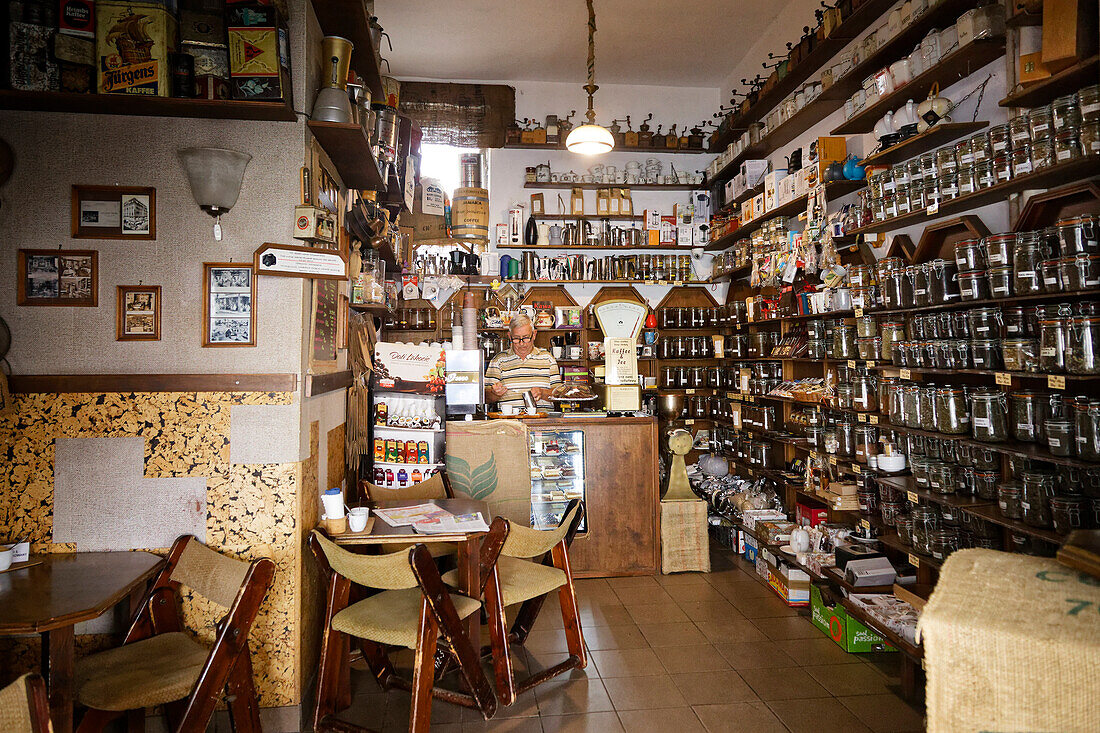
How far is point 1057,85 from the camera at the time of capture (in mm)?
2688

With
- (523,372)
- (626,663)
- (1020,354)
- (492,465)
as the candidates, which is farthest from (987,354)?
(523,372)

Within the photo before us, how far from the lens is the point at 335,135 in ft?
9.82

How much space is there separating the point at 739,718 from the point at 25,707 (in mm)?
2639

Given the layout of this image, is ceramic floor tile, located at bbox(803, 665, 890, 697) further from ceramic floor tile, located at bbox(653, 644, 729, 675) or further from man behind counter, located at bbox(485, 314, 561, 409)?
man behind counter, located at bbox(485, 314, 561, 409)

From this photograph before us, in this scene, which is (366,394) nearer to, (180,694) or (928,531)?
(180,694)

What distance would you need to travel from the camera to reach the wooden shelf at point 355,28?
296cm

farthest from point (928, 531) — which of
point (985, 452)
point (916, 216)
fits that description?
point (916, 216)

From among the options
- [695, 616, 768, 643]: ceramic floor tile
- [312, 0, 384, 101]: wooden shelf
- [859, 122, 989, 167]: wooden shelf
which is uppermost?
[312, 0, 384, 101]: wooden shelf

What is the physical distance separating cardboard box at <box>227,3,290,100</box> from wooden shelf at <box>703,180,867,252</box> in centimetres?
355

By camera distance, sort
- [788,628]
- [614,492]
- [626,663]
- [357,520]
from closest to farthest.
Result: [357,520] < [626,663] < [788,628] < [614,492]

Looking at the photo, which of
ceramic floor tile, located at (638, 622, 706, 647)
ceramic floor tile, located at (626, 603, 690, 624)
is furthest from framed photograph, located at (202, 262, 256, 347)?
ceramic floor tile, located at (626, 603, 690, 624)

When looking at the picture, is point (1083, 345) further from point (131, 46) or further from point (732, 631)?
point (131, 46)

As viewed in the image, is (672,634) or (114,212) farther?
(672,634)

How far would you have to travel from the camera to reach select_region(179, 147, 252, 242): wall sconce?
2645 mm
